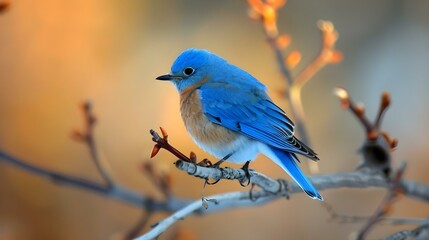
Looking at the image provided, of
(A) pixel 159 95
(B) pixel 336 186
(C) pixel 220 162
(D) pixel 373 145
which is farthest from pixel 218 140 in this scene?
(A) pixel 159 95

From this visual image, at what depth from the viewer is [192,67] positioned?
3039mm

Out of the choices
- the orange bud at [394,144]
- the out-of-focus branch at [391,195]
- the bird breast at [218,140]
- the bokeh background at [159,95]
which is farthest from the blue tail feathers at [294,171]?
the bokeh background at [159,95]

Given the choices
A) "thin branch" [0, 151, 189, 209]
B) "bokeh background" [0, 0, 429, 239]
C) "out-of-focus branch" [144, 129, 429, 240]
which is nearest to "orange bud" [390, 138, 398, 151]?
"out-of-focus branch" [144, 129, 429, 240]

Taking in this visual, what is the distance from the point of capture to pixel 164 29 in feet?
18.1

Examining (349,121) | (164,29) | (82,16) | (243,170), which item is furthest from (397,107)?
(243,170)

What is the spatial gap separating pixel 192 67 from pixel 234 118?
0.35 m

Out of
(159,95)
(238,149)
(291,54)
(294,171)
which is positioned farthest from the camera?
(159,95)

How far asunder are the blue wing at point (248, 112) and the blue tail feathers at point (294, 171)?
0.06 m

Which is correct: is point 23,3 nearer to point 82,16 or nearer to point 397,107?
point 82,16

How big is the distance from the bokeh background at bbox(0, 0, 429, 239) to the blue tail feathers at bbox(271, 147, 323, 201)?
1375 mm

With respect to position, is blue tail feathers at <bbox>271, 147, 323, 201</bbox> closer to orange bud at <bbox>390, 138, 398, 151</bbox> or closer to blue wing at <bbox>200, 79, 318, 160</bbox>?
blue wing at <bbox>200, 79, 318, 160</bbox>

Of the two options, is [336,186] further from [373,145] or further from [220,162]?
[220,162]

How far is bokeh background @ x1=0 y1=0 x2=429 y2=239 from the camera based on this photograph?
4.54 meters

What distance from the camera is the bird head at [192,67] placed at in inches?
119
